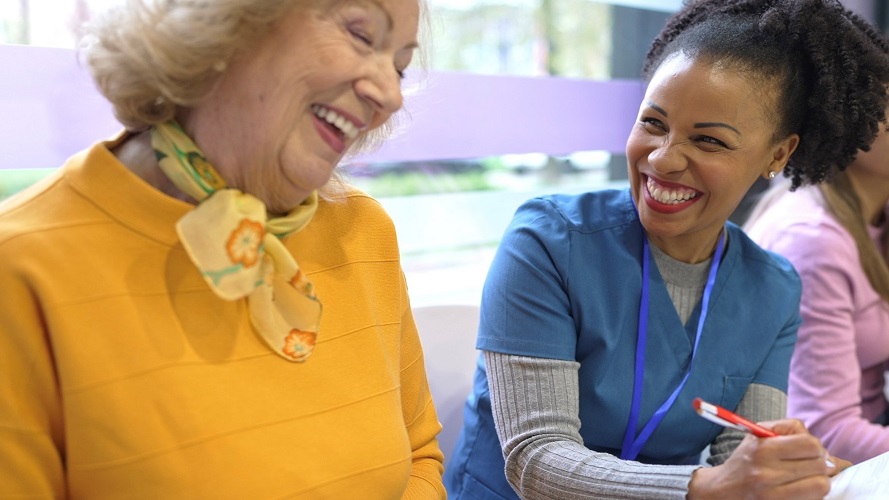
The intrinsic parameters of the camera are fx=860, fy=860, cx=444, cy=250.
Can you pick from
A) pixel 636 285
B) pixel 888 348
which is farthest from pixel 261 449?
pixel 888 348

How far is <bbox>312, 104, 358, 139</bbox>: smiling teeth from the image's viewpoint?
1.05 m

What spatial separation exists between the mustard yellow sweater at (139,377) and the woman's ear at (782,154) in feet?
3.02

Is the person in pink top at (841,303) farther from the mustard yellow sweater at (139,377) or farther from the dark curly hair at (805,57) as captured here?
the mustard yellow sweater at (139,377)

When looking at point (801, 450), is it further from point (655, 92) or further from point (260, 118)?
point (260, 118)

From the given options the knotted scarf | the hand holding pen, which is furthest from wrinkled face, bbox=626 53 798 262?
the knotted scarf

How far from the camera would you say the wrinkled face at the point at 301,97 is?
101 centimetres

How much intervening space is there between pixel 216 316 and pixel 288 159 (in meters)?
0.21

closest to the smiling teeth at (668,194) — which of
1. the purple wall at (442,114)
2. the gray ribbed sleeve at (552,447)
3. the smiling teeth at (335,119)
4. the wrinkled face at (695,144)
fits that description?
the wrinkled face at (695,144)

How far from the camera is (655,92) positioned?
1.51 metres

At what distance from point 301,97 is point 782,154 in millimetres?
1006

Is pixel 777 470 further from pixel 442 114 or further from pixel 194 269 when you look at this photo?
pixel 442 114

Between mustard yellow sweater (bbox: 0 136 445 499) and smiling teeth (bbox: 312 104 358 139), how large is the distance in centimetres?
19

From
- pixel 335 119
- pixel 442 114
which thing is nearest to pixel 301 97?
pixel 335 119

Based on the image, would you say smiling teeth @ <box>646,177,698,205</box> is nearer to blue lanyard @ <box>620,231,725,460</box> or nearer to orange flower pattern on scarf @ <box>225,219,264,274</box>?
blue lanyard @ <box>620,231,725,460</box>
